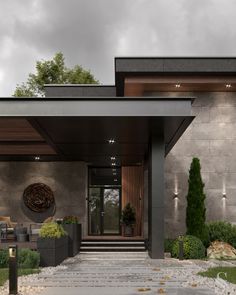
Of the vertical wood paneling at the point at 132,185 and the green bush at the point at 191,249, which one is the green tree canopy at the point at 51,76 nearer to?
the vertical wood paneling at the point at 132,185

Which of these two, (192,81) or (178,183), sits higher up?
(192,81)

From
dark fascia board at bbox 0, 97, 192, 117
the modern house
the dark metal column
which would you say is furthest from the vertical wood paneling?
dark fascia board at bbox 0, 97, 192, 117

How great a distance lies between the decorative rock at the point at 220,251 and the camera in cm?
1911

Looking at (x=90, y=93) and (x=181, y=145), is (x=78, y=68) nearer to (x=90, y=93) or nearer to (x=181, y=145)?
(x=90, y=93)

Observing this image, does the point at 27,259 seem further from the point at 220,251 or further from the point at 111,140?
the point at 220,251

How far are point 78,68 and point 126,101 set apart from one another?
33.2 m

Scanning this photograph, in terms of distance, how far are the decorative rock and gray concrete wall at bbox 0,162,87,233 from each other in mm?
8323

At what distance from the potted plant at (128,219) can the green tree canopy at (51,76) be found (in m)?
22.5

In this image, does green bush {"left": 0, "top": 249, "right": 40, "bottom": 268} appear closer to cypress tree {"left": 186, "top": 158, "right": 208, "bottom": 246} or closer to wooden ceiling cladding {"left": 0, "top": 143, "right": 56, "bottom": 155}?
wooden ceiling cladding {"left": 0, "top": 143, "right": 56, "bottom": 155}

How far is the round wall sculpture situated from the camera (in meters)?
26.3

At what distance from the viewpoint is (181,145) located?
914 inches

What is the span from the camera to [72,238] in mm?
19297

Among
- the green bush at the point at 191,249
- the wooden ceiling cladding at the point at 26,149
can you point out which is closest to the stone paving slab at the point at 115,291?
the green bush at the point at 191,249

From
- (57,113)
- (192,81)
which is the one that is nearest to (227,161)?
(192,81)
